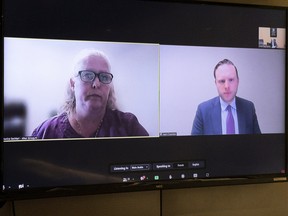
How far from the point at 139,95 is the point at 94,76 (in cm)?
18

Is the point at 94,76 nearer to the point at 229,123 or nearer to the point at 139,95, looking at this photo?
the point at 139,95

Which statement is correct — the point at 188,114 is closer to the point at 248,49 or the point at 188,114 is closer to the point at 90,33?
the point at 248,49

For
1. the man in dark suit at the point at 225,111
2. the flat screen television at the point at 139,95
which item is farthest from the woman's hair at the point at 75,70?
the man in dark suit at the point at 225,111

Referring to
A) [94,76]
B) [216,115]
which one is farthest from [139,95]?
[216,115]

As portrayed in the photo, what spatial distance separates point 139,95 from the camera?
132 cm

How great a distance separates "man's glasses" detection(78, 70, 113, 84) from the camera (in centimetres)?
126

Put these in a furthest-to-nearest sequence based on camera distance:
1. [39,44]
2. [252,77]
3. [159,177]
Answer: [252,77], [159,177], [39,44]

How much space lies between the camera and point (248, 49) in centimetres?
143

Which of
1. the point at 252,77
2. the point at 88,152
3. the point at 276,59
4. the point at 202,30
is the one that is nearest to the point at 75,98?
the point at 88,152

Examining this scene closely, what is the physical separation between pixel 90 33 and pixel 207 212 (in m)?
0.88

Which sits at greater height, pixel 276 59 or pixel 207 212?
pixel 276 59

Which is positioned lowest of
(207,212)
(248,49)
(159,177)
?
(207,212)

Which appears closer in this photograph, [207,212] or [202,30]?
[202,30]

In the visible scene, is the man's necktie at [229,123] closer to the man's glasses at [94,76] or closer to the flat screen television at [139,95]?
the flat screen television at [139,95]
